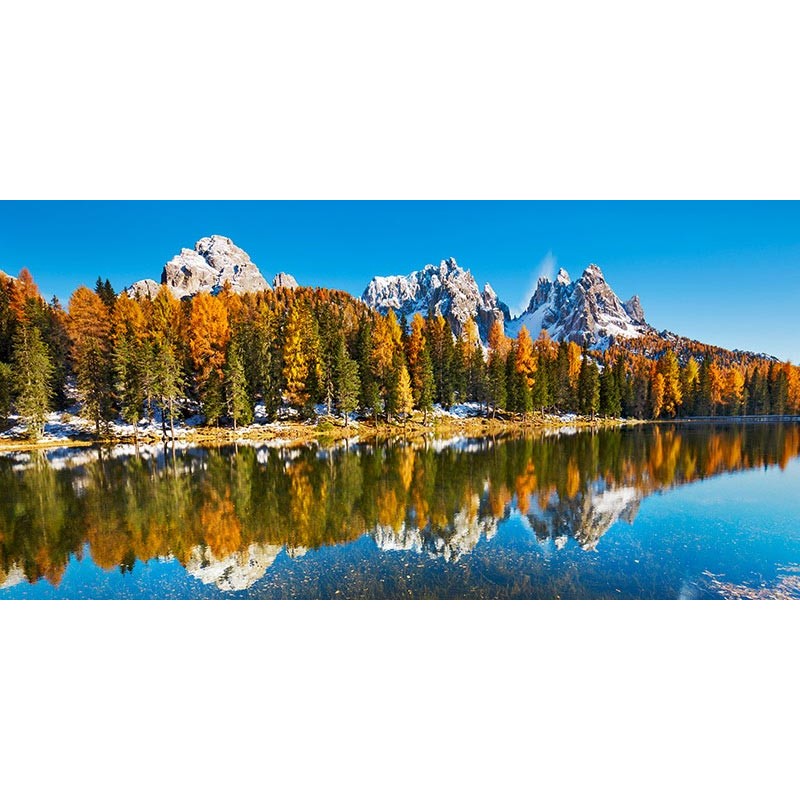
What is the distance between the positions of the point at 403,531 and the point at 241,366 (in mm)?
42042

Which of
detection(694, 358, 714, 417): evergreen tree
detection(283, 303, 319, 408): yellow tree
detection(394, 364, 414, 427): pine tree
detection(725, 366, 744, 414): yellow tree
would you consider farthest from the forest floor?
detection(725, 366, 744, 414): yellow tree

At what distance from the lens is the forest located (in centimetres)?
4553

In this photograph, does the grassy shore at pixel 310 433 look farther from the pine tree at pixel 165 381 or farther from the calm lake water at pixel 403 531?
the calm lake water at pixel 403 531

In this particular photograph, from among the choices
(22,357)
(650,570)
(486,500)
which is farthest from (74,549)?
(22,357)

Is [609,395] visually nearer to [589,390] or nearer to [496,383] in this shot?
[589,390]

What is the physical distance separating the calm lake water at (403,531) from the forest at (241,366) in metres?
19.8

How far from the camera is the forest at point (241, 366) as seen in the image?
4553 cm

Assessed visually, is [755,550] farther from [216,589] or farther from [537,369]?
[537,369]

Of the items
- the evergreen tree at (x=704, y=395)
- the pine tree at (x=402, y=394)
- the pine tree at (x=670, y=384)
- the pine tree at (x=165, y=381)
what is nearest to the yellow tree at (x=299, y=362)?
the pine tree at (x=402, y=394)

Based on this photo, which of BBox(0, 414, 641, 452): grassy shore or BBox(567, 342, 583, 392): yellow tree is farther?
BBox(567, 342, 583, 392): yellow tree

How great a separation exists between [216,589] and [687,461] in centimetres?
3025

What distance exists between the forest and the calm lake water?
1979 cm

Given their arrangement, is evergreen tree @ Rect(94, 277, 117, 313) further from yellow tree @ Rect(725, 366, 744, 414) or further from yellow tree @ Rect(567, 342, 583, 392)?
yellow tree @ Rect(725, 366, 744, 414)

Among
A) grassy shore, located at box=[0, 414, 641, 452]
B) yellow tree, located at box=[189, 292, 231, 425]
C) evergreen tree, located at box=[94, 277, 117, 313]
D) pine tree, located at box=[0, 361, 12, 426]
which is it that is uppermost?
evergreen tree, located at box=[94, 277, 117, 313]
